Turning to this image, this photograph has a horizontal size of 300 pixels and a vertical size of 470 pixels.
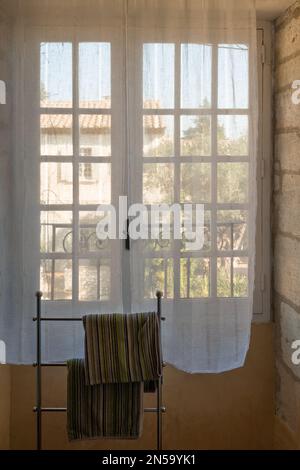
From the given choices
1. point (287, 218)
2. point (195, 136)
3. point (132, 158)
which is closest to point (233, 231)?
point (287, 218)

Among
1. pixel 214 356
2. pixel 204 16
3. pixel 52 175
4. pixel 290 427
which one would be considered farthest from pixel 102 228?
pixel 290 427

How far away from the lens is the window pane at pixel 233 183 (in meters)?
3.35

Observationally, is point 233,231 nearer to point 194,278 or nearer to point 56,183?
point 194,278

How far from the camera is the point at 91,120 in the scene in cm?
329

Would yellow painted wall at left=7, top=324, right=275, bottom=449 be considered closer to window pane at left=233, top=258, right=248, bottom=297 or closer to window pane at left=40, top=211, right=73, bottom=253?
window pane at left=233, top=258, right=248, bottom=297

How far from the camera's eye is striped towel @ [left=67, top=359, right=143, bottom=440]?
9.97 feet

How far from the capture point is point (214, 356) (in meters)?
3.38

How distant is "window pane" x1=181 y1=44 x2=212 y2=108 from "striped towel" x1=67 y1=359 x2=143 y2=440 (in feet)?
4.57

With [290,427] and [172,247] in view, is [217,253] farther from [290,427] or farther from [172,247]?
[290,427]

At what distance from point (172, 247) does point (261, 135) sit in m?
0.81

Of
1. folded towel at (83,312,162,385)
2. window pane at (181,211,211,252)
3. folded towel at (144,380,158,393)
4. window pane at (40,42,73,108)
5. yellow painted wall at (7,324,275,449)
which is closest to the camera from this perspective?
folded towel at (83,312,162,385)

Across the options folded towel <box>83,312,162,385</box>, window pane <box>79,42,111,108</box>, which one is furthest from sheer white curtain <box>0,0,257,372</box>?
folded towel <box>83,312,162,385</box>

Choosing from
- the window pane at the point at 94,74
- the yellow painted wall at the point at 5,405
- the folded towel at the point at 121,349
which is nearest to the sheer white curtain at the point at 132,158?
the window pane at the point at 94,74

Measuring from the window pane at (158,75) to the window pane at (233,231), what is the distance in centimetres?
63
